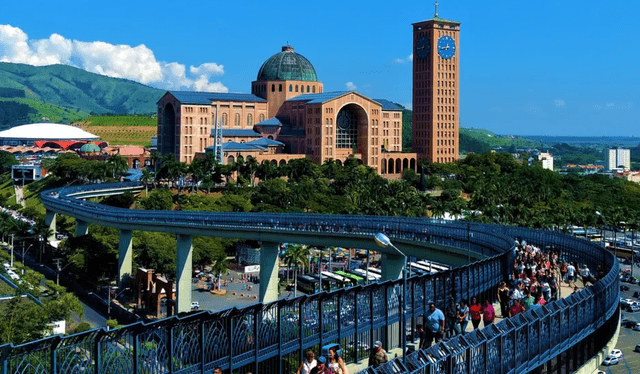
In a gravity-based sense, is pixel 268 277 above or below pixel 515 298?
below

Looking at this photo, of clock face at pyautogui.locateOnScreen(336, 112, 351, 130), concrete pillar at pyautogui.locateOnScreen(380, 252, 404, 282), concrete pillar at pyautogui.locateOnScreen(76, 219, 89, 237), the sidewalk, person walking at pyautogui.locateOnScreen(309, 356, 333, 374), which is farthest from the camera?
clock face at pyautogui.locateOnScreen(336, 112, 351, 130)

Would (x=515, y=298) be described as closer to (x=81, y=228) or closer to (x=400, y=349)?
(x=400, y=349)

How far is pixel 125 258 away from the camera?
93375mm

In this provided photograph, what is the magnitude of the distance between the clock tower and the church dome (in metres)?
23.3

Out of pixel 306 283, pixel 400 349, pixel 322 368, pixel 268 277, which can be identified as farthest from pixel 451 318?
pixel 306 283

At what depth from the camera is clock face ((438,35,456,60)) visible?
593 feet

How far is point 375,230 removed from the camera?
70.9 meters

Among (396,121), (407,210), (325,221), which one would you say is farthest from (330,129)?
(325,221)

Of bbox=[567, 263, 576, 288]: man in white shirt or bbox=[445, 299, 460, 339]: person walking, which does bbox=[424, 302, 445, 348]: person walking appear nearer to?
bbox=[445, 299, 460, 339]: person walking

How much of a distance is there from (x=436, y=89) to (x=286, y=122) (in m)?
32.7

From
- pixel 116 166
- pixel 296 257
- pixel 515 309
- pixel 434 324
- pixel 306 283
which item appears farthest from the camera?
pixel 116 166

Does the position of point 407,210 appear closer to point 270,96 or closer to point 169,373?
point 270,96

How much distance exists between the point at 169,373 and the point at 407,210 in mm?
93536

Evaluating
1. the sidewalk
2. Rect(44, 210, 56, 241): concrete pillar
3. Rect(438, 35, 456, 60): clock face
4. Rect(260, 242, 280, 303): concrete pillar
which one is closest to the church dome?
Rect(438, 35, 456, 60): clock face
